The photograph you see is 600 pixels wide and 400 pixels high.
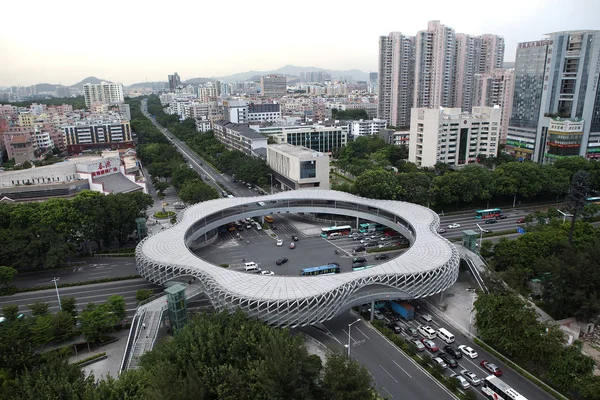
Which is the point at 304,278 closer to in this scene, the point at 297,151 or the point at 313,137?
the point at 297,151

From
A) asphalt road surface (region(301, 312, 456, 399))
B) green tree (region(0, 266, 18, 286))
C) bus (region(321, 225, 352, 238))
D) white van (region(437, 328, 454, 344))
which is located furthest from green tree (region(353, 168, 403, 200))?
green tree (region(0, 266, 18, 286))

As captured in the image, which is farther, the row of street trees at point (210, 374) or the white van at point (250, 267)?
the white van at point (250, 267)

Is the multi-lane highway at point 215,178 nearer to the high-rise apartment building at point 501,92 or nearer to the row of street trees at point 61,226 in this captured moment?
the row of street trees at point 61,226

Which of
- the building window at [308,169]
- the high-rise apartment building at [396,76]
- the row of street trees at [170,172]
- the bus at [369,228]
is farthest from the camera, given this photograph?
the high-rise apartment building at [396,76]

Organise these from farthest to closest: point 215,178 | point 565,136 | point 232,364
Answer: point 215,178 → point 565,136 → point 232,364

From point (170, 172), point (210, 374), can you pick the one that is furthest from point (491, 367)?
point (170, 172)

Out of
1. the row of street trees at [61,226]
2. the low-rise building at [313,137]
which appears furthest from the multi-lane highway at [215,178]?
the row of street trees at [61,226]

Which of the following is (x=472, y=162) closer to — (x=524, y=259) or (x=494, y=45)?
(x=524, y=259)
